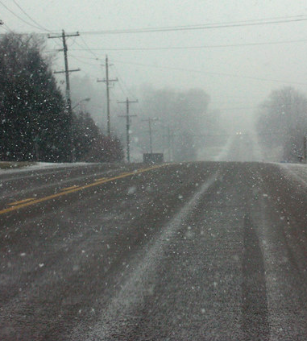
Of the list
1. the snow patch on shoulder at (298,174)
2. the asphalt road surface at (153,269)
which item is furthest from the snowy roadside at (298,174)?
the asphalt road surface at (153,269)

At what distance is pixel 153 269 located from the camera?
13.3 ft

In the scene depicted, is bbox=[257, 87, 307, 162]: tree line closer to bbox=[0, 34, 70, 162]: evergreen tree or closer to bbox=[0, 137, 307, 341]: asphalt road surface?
bbox=[0, 34, 70, 162]: evergreen tree

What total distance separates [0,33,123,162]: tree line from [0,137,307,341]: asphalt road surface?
2477 centimetres

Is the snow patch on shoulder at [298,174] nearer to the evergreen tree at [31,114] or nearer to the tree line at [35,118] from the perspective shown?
the evergreen tree at [31,114]

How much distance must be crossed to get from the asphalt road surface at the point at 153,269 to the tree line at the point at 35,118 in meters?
24.8

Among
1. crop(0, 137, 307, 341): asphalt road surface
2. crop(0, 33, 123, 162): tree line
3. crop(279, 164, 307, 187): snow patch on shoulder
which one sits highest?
crop(0, 33, 123, 162): tree line

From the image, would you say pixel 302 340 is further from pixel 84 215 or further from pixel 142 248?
pixel 84 215

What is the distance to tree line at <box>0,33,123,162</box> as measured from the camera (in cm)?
3142

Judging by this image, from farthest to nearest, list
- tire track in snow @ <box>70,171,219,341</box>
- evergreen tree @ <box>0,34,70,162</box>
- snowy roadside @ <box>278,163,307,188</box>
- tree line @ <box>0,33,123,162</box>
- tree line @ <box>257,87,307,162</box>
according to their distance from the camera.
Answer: tree line @ <box>257,87,307,162</box>, tree line @ <box>0,33,123,162</box>, evergreen tree @ <box>0,34,70,162</box>, snowy roadside @ <box>278,163,307,188</box>, tire track in snow @ <box>70,171,219,341</box>

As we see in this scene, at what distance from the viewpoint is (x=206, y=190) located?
9711mm

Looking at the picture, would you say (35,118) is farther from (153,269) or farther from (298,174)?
(153,269)

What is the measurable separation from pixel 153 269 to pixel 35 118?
3032 cm

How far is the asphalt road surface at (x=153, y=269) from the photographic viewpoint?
289 centimetres

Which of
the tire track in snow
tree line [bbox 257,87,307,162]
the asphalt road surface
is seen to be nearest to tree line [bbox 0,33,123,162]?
the asphalt road surface
